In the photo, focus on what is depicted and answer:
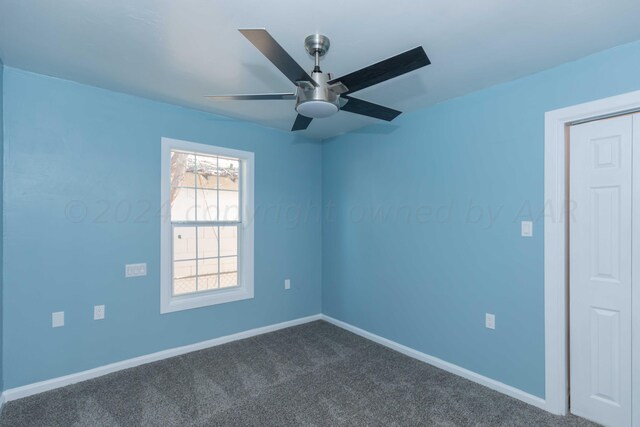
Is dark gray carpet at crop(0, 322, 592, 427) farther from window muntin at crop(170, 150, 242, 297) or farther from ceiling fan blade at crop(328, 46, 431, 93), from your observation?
ceiling fan blade at crop(328, 46, 431, 93)

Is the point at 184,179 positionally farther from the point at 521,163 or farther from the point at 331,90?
the point at 521,163

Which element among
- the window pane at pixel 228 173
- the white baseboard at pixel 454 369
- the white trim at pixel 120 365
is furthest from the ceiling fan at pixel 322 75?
the white trim at pixel 120 365

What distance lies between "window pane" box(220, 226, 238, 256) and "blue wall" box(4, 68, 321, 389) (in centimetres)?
60

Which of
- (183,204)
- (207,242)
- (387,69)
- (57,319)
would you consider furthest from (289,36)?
(57,319)

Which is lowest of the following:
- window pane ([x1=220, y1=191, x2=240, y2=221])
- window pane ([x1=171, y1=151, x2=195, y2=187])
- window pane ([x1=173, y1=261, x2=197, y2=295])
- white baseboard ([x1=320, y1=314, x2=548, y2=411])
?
white baseboard ([x1=320, y1=314, x2=548, y2=411])

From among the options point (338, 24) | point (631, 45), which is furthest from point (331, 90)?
point (631, 45)

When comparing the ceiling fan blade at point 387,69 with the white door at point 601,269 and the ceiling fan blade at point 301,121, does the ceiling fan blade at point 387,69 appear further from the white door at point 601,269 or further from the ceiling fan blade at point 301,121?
the white door at point 601,269

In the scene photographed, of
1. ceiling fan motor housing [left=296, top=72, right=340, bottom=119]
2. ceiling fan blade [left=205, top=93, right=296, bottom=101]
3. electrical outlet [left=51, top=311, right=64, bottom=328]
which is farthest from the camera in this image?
electrical outlet [left=51, top=311, right=64, bottom=328]

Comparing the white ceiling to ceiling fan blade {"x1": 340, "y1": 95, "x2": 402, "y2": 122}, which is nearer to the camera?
the white ceiling

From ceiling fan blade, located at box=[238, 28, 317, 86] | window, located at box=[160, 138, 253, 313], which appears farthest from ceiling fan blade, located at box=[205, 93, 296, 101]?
window, located at box=[160, 138, 253, 313]

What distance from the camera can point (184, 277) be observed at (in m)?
3.45

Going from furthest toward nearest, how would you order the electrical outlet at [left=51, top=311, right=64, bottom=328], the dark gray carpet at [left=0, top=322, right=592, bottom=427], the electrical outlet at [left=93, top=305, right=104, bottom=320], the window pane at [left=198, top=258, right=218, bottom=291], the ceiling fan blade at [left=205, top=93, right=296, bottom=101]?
the window pane at [left=198, top=258, right=218, bottom=291], the electrical outlet at [left=93, top=305, right=104, bottom=320], the electrical outlet at [left=51, top=311, right=64, bottom=328], the dark gray carpet at [left=0, top=322, right=592, bottom=427], the ceiling fan blade at [left=205, top=93, right=296, bottom=101]

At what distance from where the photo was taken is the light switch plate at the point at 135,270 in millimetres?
2975

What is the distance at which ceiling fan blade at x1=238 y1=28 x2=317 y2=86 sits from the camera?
4.41ft
